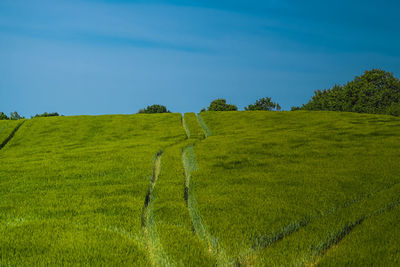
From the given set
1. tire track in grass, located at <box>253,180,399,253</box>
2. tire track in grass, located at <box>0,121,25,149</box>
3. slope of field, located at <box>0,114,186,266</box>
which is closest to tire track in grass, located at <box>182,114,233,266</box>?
tire track in grass, located at <box>253,180,399,253</box>

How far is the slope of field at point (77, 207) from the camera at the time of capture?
584 centimetres

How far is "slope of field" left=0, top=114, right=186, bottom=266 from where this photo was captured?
584cm

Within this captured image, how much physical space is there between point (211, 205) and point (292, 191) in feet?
8.71

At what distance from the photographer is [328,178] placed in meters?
9.96

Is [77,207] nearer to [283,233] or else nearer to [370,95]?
[283,233]

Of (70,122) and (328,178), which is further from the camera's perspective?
(70,122)

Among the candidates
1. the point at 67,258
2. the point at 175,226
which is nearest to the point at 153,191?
the point at 175,226

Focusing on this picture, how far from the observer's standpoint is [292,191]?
346 inches

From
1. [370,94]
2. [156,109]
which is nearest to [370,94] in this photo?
[370,94]

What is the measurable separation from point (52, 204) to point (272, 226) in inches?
255

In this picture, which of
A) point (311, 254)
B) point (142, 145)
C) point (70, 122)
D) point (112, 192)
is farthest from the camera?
point (70, 122)

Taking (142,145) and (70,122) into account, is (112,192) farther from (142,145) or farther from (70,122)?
(70,122)

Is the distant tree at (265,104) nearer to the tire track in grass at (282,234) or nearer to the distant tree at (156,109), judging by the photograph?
the distant tree at (156,109)

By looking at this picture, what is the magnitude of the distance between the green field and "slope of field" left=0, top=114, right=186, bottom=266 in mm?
39
